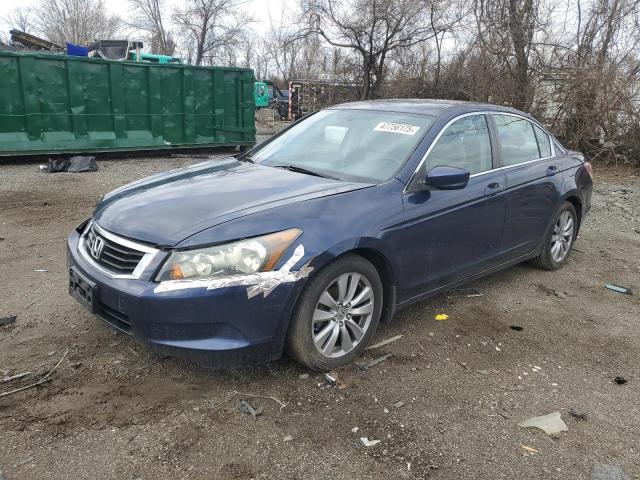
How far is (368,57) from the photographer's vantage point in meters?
23.6

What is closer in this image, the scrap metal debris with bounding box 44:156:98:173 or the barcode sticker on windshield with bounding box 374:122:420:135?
the barcode sticker on windshield with bounding box 374:122:420:135

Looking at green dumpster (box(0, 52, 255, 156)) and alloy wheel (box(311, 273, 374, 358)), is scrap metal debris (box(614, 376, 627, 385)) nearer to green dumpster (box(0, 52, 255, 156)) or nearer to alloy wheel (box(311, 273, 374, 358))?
alloy wheel (box(311, 273, 374, 358))

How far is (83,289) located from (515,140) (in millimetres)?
3669

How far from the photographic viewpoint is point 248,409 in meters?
2.92

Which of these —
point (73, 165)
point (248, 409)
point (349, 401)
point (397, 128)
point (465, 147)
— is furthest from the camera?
point (73, 165)

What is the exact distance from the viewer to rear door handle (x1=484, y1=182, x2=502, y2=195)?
416 centimetres

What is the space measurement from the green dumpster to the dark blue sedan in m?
8.74

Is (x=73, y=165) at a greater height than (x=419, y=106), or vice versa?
(x=419, y=106)

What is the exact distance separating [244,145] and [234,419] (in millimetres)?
12386

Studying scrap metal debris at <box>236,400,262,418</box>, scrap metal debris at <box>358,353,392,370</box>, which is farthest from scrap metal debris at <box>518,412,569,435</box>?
scrap metal debris at <box>236,400,262,418</box>

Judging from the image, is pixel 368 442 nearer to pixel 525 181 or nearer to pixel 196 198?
pixel 196 198

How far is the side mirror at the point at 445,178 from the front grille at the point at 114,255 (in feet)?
6.18

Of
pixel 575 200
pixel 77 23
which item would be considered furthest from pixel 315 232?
pixel 77 23

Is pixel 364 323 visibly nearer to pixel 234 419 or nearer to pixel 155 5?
pixel 234 419
